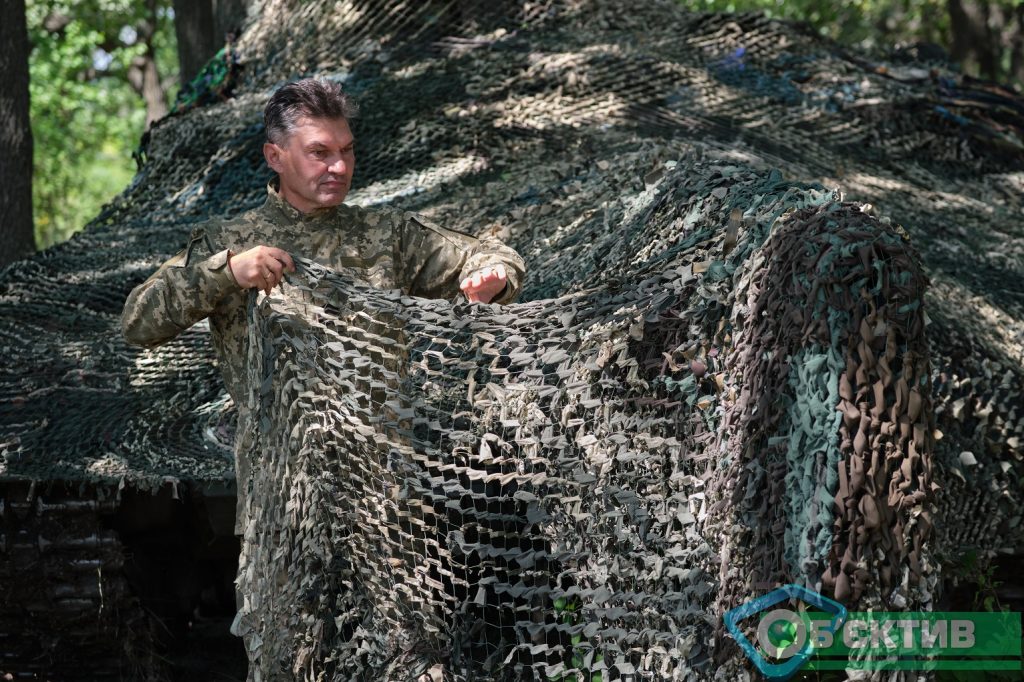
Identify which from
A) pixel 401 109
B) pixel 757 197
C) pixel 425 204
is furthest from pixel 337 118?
pixel 401 109

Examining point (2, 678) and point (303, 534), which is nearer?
point (303, 534)

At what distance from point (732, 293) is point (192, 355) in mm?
3390

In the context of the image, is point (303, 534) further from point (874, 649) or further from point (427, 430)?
point (874, 649)

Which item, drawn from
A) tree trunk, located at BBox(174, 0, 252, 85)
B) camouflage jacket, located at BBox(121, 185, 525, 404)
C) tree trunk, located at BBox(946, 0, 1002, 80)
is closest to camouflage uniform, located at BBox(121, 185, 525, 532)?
camouflage jacket, located at BBox(121, 185, 525, 404)

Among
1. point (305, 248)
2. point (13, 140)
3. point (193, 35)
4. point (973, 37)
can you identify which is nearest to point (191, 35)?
point (193, 35)

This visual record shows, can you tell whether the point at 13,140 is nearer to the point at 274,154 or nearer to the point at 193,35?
the point at 193,35

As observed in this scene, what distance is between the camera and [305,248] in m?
3.95

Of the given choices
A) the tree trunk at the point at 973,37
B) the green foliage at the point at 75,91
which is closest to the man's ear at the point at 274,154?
the green foliage at the point at 75,91

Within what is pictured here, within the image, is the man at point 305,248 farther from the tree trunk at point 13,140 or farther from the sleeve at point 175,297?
the tree trunk at point 13,140

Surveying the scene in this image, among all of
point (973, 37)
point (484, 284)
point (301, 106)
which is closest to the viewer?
point (484, 284)

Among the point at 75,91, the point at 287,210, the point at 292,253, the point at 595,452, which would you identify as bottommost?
the point at 595,452

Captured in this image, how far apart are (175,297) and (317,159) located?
64cm

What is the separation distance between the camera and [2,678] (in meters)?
5.07

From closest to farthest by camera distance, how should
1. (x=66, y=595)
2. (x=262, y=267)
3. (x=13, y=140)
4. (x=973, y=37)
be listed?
(x=262, y=267)
(x=66, y=595)
(x=13, y=140)
(x=973, y=37)
